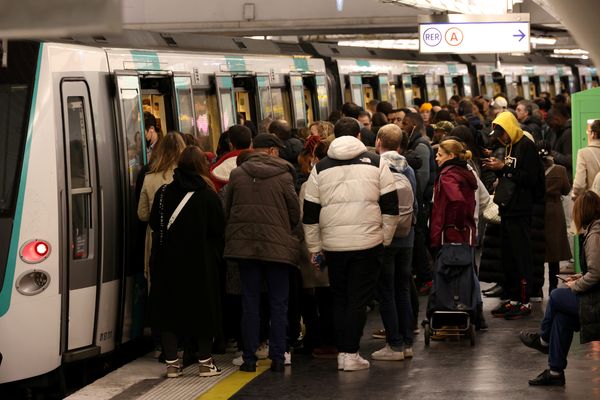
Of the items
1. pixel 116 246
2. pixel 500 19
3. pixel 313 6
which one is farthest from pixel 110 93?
pixel 313 6

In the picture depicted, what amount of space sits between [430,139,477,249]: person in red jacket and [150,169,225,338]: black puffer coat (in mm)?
1922

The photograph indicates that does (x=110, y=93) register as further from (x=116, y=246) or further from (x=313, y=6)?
(x=313, y=6)

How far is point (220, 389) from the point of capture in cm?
823

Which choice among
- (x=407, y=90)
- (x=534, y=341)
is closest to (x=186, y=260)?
(x=534, y=341)

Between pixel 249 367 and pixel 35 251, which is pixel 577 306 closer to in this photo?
pixel 249 367

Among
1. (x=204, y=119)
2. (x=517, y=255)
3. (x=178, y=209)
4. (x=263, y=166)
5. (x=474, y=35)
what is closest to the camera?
(x=178, y=209)

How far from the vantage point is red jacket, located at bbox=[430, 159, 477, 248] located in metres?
9.61

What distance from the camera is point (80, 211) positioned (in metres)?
8.55

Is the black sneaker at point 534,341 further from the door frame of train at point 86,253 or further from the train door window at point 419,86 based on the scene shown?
the train door window at point 419,86

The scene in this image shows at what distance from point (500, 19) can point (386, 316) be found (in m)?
10.1

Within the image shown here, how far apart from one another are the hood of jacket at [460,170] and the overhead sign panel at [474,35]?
864 centimetres

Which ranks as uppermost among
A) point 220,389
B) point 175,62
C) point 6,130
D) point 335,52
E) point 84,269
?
point 335,52

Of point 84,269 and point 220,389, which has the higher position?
point 84,269

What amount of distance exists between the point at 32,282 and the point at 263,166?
1.72m
